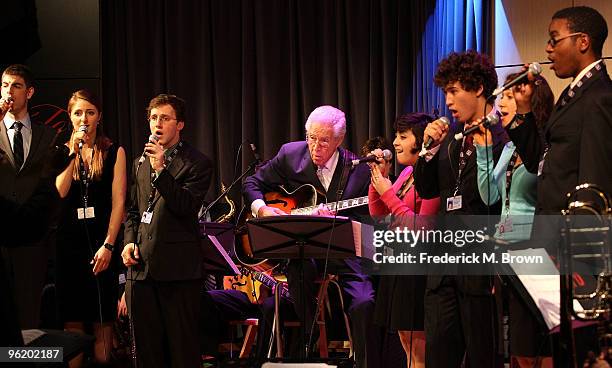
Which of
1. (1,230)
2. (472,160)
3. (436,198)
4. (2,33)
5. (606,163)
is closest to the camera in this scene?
(1,230)

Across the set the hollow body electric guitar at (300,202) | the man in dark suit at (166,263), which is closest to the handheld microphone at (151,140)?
the man in dark suit at (166,263)

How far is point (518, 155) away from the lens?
3746mm

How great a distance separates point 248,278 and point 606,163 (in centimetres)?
357

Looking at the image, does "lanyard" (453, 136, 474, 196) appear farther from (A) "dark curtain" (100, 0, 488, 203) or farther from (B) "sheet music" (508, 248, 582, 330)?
(A) "dark curtain" (100, 0, 488, 203)

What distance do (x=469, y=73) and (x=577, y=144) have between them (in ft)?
2.97

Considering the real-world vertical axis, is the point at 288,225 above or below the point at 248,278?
above

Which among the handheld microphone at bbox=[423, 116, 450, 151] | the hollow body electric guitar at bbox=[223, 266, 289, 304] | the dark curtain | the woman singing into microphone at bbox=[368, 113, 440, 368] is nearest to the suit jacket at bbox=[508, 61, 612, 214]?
the handheld microphone at bbox=[423, 116, 450, 151]

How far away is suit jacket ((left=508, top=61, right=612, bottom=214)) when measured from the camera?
126 inches

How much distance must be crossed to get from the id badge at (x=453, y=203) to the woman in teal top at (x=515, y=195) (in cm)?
11

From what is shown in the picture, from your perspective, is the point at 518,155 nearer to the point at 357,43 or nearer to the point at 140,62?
the point at 357,43

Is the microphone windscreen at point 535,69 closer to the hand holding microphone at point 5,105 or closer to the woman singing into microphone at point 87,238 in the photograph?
the hand holding microphone at point 5,105

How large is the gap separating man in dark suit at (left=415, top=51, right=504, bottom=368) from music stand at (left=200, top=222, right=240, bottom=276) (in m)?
1.39

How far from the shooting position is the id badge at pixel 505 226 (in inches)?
144

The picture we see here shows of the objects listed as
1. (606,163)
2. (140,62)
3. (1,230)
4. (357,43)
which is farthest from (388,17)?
(1,230)
